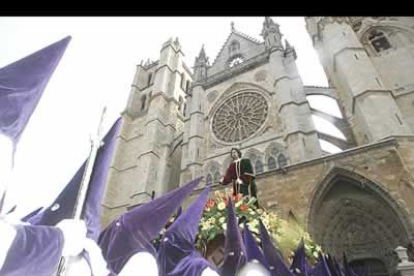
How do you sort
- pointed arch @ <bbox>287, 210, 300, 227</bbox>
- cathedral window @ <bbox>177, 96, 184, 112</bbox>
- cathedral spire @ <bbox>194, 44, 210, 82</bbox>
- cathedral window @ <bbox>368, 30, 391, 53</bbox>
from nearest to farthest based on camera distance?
pointed arch @ <bbox>287, 210, 300, 227</bbox>, cathedral window @ <bbox>368, 30, 391, 53</bbox>, cathedral spire @ <bbox>194, 44, 210, 82</bbox>, cathedral window @ <bbox>177, 96, 184, 112</bbox>

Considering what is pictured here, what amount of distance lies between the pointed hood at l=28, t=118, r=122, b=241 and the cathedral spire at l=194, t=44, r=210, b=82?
1944 cm

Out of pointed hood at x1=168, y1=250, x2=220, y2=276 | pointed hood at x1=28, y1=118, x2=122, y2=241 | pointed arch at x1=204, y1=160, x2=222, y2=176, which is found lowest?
pointed hood at x1=168, y1=250, x2=220, y2=276

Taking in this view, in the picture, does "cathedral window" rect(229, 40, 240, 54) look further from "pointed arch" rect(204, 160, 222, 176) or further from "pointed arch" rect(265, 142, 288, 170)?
"pointed arch" rect(204, 160, 222, 176)

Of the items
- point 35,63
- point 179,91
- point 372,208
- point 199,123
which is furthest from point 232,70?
point 35,63

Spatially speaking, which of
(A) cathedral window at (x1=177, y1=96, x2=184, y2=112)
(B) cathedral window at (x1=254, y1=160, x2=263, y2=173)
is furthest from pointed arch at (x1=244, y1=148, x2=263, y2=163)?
(A) cathedral window at (x1=177, y1=96, x2=184, y2=112)

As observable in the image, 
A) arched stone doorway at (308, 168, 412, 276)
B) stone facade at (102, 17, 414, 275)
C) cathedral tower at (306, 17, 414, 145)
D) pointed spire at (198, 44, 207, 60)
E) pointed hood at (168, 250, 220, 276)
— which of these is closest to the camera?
pointed hood at (168, 250, 220, 276)

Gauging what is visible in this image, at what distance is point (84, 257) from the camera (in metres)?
A: 1.78

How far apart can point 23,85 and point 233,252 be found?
2404 mm

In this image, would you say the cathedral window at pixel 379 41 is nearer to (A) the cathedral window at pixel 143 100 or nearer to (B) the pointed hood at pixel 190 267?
(B) the pointed hood at pixel 190 267

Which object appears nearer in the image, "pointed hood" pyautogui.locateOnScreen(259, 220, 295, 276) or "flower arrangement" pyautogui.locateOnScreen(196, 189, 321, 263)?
"pointed hood" pyautogui.locateOnScreen(259, 220, 295, 276)

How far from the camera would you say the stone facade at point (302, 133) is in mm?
8117

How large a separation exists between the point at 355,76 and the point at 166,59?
1756 centimetres

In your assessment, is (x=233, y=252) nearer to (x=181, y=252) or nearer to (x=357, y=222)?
(x=181, y=252)

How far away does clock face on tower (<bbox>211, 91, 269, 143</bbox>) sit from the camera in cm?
1695
